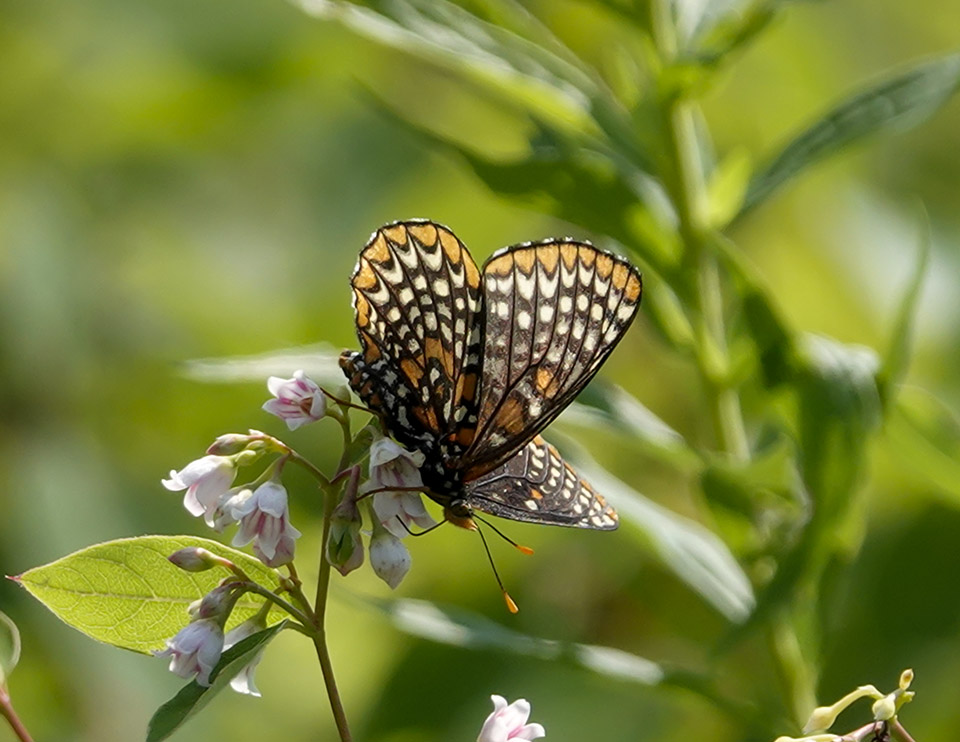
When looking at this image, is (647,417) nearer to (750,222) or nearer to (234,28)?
(750,222)

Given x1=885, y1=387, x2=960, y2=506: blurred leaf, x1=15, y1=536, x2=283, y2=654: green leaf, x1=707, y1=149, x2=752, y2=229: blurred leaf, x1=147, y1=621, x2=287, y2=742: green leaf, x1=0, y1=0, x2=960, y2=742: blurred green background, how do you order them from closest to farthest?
x1=147, y1=621, x2=287, y2=742: green leaf → x1=15, y1=536, x2=283, y2=654: green leaf → x1=885, y1=387, x2=960, y2=506: blurred leaf → x1=707, y1=149, x2=752, y2=229: blurred leaf → x1=0, y1=0, x2=960, y2=742: blurred green background

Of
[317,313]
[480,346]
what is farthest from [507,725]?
[317,313]

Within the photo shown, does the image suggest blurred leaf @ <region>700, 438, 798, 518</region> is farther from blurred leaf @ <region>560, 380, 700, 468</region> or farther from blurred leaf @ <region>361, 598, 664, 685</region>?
blurred leaf @ <region>361, 598, 664, 685</region>

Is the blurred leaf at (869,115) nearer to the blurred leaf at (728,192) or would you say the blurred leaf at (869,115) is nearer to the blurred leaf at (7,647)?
the blurred leaf at (728,192)

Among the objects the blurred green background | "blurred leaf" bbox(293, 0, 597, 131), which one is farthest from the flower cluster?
the blurred green background

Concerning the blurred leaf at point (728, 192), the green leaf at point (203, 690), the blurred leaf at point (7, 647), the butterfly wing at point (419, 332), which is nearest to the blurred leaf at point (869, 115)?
the blurred leaf at point (728, 192)

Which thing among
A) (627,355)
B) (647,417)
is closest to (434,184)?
(627,355)

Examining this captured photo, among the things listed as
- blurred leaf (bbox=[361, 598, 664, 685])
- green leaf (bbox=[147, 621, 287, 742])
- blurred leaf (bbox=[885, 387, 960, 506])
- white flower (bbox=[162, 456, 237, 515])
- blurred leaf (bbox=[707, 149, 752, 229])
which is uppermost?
blurred leaf (bbox=[707, 149, 752, 229])
